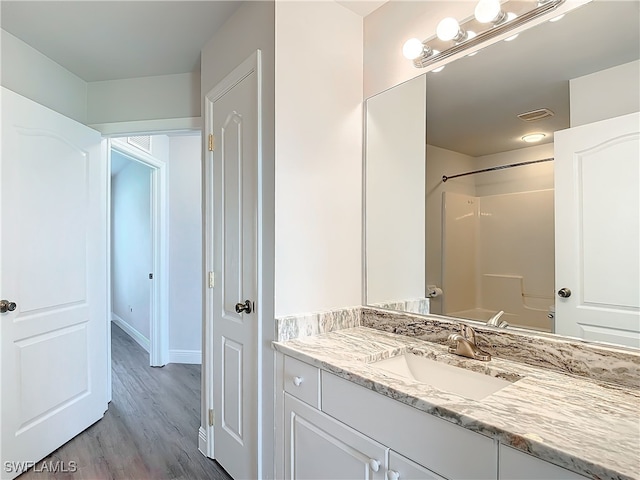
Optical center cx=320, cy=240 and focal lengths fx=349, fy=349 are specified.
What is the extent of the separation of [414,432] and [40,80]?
2906 millimetres

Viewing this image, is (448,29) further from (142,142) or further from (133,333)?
(133,333)

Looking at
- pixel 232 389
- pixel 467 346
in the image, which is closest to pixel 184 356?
pixel 232 389

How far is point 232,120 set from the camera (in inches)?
74.2

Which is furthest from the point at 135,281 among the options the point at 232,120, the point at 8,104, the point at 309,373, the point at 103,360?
the point at 309,373

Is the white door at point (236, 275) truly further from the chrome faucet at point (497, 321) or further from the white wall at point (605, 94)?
the white wall at point (605, 94)

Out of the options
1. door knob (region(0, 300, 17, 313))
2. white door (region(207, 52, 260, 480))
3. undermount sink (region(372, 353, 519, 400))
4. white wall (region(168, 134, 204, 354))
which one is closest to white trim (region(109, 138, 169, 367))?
white wall (region(168, 134, 204, 354))

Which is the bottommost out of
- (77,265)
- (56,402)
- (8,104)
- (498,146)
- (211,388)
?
(56,402)

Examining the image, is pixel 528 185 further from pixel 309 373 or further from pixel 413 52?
pixel 309 373

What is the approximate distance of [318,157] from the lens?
1.69 m

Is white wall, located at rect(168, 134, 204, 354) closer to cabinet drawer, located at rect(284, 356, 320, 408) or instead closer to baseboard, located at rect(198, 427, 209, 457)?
baseboard, located at rect(198, 427, 209, 457)

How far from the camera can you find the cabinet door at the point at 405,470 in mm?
936

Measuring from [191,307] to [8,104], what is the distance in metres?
2.42

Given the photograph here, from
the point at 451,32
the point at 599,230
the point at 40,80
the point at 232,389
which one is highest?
the point at 40,80

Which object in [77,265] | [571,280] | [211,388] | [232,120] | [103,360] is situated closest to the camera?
[571,280]
